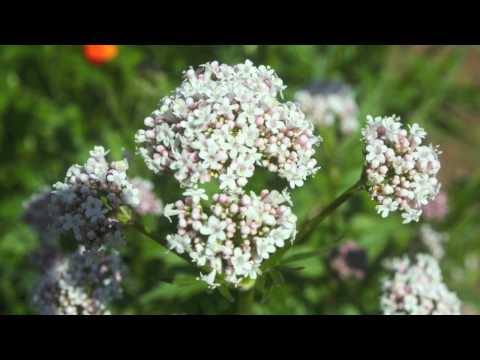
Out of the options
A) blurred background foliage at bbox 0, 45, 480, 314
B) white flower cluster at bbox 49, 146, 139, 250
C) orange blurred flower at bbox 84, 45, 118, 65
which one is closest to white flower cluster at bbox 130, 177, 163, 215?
blurred background foliage at bbox 0, 45, 480, 314

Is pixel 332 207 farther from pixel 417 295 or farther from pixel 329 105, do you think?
pixel 329 105

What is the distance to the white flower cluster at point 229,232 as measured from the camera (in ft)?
10.6

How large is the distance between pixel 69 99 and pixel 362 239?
390cm

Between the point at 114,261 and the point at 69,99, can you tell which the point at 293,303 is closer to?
the point at 114,261

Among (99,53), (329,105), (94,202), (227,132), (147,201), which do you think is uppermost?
(99,53)

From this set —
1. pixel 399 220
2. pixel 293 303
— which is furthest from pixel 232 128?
pixel 399 220

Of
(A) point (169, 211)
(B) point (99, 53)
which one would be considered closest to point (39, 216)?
(A) point (169, 211)

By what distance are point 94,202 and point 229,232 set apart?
782mm

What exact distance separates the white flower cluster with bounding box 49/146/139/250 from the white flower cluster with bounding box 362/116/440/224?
1.33 metres

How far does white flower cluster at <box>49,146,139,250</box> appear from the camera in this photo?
11.3ft

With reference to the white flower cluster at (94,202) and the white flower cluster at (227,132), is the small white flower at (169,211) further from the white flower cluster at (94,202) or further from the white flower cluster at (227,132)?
the white flower cluster at (94,202)

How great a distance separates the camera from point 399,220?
20.8ft

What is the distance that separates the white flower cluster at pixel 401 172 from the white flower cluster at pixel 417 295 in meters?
1.25

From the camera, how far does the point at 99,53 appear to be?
24.2ft
